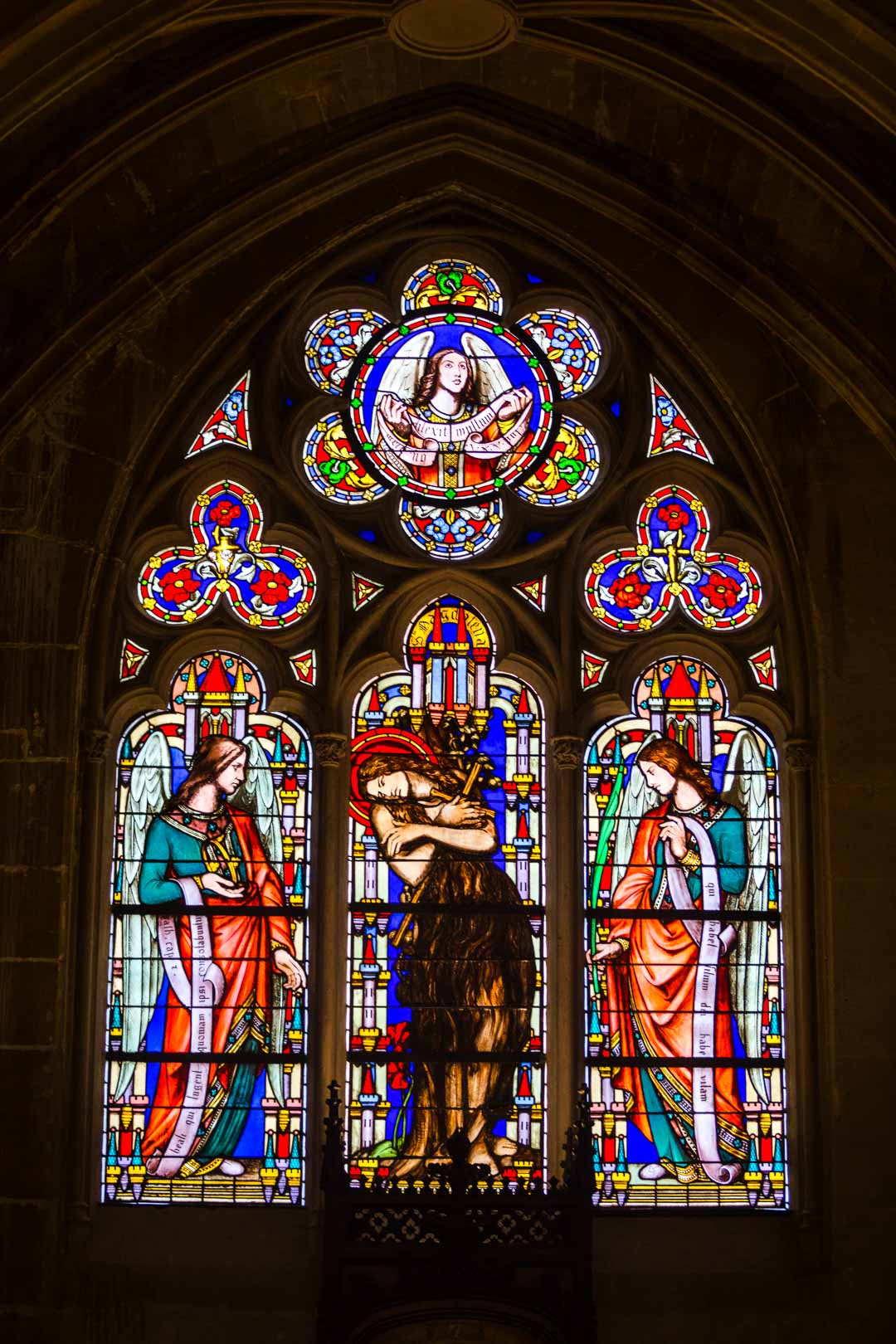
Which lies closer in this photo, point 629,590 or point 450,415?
point 629,590

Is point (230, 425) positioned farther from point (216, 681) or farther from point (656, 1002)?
point (656, 1002)

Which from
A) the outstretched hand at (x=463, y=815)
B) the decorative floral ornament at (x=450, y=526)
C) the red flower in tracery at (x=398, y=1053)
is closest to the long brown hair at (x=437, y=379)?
the decorative floral ornament at (x=450, y=526)

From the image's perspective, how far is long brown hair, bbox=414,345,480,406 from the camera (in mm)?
13523

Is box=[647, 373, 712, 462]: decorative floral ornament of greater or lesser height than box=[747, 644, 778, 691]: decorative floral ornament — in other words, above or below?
above

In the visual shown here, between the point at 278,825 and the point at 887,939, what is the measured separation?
3.03 m

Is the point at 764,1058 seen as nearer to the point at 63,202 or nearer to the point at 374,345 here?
the point at 374,345

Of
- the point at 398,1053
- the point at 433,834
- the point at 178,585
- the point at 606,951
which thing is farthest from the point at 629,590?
the point at 398,1053

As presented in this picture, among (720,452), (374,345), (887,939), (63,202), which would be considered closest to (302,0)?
(63,202)

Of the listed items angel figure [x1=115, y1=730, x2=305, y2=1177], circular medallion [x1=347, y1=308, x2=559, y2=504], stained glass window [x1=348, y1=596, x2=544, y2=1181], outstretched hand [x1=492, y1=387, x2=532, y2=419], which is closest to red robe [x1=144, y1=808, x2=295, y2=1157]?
angel figure [x1=115, y1=730, x2=305, y2=1177]

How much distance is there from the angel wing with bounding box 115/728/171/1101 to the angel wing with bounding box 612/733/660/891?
7.41 feet

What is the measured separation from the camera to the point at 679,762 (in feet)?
42.3

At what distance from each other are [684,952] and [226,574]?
118 inches

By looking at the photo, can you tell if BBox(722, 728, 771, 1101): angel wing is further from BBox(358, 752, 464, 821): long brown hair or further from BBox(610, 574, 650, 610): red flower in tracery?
BBox(358, 752, 464, 821): long brown hair

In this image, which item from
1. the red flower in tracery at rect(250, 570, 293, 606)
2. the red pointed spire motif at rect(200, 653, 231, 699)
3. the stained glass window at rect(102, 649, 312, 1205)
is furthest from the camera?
the red flower in tracery at rect(250, 570, 293, 606)
